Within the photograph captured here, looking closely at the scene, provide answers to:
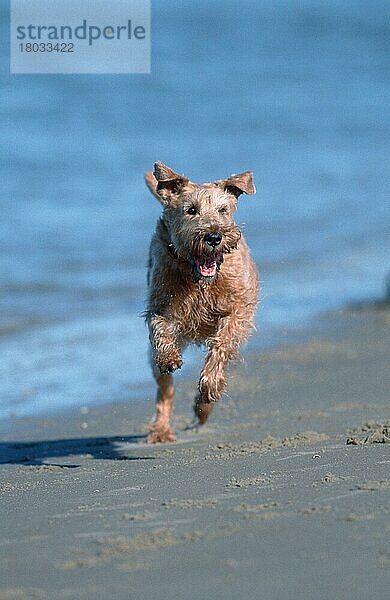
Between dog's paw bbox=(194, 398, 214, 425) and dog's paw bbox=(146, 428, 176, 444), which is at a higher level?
dog's paw bbox=(194, 398, 214, 425)

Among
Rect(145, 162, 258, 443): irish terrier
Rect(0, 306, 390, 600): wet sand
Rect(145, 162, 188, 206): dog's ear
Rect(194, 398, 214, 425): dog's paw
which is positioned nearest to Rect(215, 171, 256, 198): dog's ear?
Rect(145, 162, 258, 443): irish terrier

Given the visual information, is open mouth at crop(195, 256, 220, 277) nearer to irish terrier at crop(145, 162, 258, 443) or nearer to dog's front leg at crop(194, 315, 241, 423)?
irish terrier at crop(145, 162, 258, 443)

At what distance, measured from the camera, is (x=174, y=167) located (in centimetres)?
1900

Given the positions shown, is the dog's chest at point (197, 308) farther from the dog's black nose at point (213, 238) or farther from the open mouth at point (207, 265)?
the dog's black nose at point (213, 238)

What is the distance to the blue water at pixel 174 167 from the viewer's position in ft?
31.1

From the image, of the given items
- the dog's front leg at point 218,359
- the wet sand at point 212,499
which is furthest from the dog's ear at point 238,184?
the wet sand at point 212,499

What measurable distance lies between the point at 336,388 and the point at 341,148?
16.4m

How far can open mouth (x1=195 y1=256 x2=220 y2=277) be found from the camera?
19.6ft

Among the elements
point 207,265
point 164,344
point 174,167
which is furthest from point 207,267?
point 174,167

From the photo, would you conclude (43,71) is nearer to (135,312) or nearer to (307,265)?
(307,265)

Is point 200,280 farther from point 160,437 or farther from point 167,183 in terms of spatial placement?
point 160,437

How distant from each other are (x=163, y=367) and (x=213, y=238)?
75 centimetres

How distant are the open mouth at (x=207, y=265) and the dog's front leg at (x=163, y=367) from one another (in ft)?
1.40

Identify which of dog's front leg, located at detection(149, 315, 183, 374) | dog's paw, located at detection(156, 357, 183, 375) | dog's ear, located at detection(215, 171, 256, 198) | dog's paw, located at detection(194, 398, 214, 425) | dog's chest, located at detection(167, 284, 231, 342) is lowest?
dog's paw, located at detection(194, 398, 214, 425)
